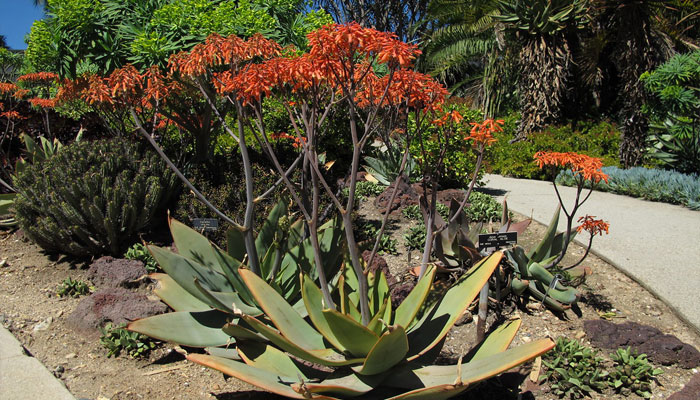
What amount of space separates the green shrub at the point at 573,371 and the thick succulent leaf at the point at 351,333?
1.39 metres

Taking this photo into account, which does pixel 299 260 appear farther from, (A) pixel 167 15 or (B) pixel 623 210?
(B) pixel 623 210

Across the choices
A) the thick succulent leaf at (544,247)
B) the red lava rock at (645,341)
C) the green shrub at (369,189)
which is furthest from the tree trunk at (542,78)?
the red lava rock at (645,341)

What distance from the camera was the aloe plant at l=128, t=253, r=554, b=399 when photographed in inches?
83.7

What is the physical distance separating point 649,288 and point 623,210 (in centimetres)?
358

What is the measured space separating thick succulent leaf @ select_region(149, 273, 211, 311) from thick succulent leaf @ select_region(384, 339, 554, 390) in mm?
1391

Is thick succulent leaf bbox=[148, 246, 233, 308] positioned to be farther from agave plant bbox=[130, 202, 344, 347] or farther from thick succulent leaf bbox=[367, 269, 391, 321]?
thick succulent leaf bbox=[367, 269, 391, 321]

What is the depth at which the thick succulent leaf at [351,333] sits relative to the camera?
83.7 inches

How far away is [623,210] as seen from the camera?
24.6 ft

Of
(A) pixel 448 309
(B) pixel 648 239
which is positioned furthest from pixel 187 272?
(B) pixel 648 239

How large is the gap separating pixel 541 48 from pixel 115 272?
39.5 ft

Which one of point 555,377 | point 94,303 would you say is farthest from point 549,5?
point 94,303

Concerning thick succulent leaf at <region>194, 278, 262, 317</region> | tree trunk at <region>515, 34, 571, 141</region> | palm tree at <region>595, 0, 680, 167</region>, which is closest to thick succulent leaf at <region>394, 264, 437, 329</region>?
thick succulent leaf at <region>194, 278, 262, 317</region>

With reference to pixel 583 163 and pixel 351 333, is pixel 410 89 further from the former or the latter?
pixel 583 163

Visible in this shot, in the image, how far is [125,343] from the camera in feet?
10.7
